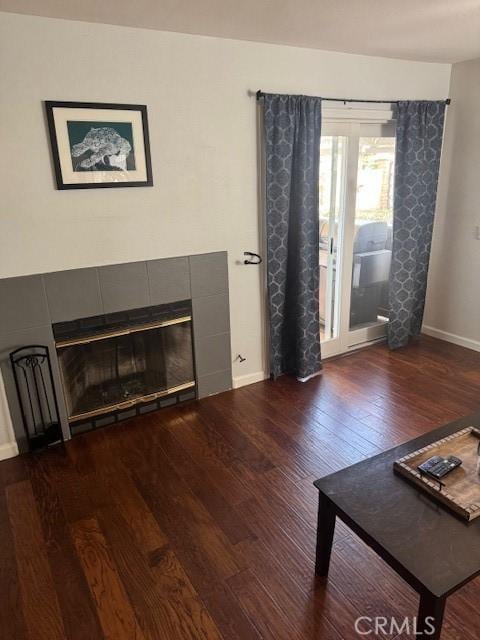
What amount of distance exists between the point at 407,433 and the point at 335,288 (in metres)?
1.50

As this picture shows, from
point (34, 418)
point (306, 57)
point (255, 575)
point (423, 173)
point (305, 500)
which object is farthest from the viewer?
point (423, 173)

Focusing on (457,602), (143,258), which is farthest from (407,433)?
(143,258)

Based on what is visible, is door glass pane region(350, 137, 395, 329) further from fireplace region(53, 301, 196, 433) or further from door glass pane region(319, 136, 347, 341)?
fireplace region(53, 301, 196, 433)

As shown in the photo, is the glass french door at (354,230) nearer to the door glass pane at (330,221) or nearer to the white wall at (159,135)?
the door glass pane at (330,221)

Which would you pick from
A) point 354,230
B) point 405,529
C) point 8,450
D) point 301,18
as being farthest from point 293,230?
point 8,450

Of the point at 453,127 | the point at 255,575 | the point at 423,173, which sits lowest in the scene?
the point at 255,575

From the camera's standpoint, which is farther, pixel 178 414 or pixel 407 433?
pixel 178 414

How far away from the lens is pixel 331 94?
127 inches

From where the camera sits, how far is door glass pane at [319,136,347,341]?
3467 millimetres

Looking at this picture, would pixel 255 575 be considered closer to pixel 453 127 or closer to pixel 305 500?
pixel 305 500

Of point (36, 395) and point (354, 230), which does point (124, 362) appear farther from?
point (354, 230)

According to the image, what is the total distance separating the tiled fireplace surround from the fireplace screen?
8 cm

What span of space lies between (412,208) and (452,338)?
137 cm

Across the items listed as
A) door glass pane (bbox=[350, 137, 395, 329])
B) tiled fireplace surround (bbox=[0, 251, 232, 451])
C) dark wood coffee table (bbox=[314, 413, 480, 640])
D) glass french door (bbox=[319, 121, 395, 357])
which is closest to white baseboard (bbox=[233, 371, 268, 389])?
tiled fireplace surround (bbox=[0, 251, 232, 451])
